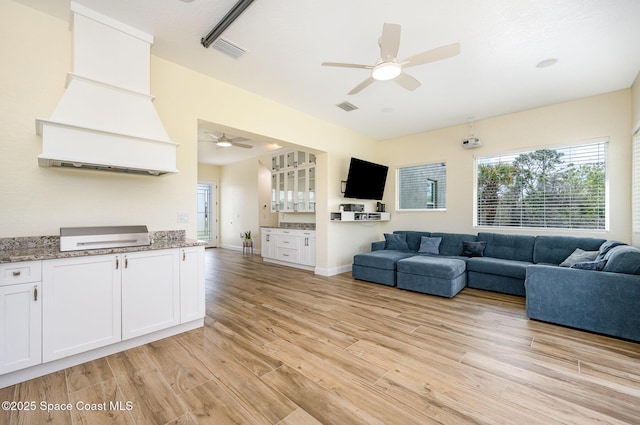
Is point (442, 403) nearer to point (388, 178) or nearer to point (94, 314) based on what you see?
point (94, 314)

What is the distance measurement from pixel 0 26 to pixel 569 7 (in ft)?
16.0

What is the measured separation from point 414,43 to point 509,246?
3705 mm

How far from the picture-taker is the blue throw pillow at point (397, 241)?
547cm

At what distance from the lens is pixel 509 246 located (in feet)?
14.8

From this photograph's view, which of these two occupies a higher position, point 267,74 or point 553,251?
point 267,74

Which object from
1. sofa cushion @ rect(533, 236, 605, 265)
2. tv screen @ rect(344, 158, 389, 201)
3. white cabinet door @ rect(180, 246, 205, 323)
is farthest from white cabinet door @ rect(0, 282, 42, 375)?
sofa cushion @ rect(533, 236, 605, 265)

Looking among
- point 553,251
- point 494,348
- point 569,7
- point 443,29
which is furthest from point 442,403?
point 553,251

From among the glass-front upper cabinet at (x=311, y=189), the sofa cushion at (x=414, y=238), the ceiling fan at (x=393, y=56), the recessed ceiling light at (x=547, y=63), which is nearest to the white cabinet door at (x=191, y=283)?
the ceiling fan at (x=393, y=56)

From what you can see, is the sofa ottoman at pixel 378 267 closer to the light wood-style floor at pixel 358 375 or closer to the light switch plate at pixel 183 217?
the light wood-style floor at pixel 358 375

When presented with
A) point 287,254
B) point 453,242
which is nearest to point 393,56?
point 453,242

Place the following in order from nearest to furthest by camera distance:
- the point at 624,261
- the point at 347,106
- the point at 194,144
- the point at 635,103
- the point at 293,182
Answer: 1. the point at 624,261
2. the point at 194,144
3. the point at 635,103
4. the point at 347,106
5. the point at 293,182

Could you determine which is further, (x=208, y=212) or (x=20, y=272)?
(x=208, y=212)

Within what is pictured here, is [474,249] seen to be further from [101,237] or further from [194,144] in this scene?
[101,237]

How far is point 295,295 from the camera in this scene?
4020 mm
